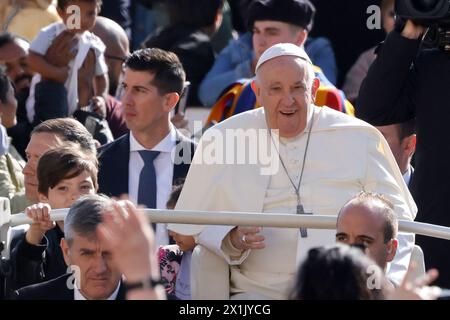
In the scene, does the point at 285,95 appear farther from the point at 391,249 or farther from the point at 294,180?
the point at 391,249

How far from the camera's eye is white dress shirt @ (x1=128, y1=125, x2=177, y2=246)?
829 cm

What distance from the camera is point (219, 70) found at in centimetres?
1056

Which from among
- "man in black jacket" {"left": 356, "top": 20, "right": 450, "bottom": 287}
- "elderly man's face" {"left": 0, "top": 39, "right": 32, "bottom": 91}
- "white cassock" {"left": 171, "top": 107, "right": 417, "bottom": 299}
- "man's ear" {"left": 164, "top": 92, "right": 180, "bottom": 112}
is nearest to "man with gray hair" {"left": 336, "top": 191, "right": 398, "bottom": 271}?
"white cassock" {"left": 171, "top": 107, "right": 417, "bottom": 299}

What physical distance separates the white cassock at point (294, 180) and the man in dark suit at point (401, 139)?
0.75 m

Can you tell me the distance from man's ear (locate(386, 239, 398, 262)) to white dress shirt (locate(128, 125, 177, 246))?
83.6 inches

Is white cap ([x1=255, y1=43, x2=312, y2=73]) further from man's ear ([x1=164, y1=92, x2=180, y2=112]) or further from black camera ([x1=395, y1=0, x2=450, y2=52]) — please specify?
man's ear ([x1=164, y1=92, x2=180, y2=112])

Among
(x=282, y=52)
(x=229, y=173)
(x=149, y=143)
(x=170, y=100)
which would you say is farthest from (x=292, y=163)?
(x=170, y=100)

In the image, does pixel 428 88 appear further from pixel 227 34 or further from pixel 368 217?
pixel 227 34

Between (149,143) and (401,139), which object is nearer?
(401,139)

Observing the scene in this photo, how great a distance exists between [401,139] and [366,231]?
2.21 metres

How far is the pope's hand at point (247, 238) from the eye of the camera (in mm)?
6785

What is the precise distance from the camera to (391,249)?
6.21m

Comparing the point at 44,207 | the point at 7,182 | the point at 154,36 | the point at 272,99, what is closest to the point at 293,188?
the point at 272,99

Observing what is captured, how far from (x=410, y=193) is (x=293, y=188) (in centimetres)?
61
